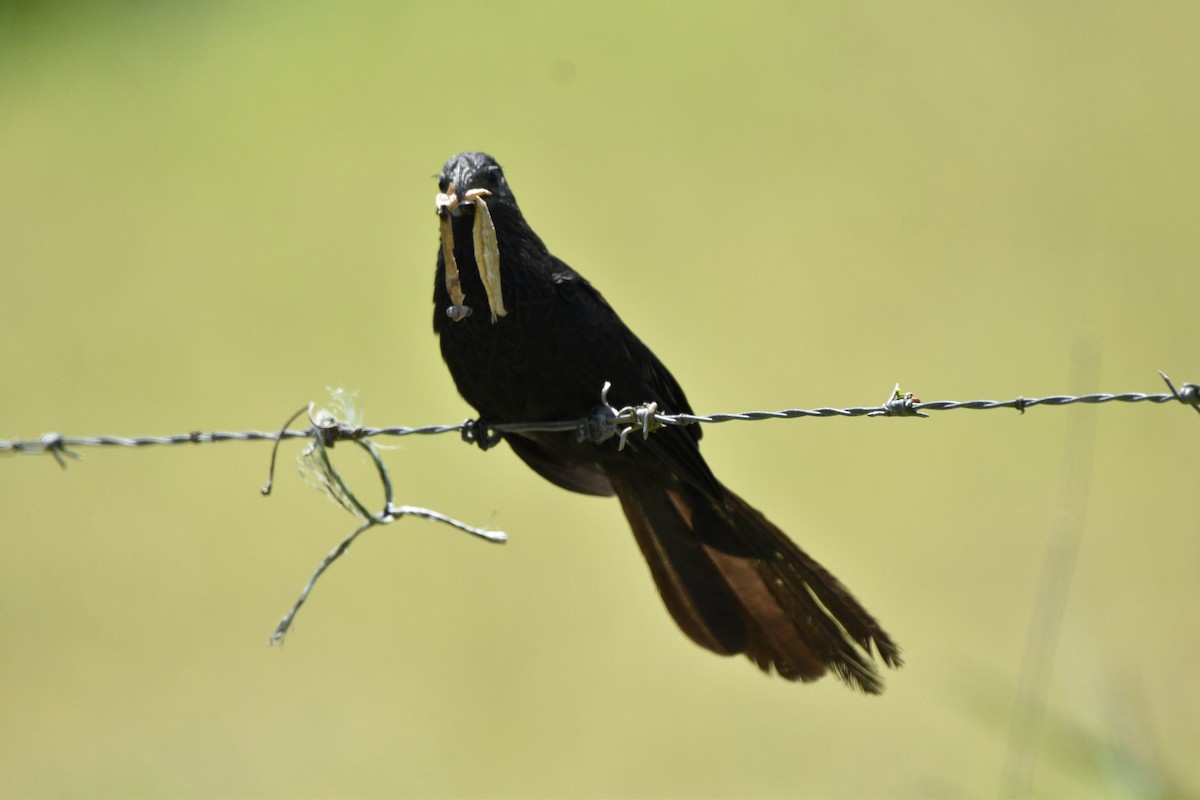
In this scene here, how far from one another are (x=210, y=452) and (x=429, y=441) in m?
1.73

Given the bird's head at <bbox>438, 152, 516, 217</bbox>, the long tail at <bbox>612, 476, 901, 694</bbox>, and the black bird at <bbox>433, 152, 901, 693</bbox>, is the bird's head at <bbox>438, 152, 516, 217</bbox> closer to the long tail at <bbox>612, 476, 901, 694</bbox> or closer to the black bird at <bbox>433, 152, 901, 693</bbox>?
the black bird at <bbox>433, 152, 901, 693</bbox>

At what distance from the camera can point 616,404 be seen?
4137 millimetres

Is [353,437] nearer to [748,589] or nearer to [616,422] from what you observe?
[616,422]

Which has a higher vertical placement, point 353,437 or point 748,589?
point 748,589

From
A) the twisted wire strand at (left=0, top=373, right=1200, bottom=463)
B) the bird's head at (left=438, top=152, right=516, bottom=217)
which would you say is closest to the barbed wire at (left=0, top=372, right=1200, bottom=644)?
the twisted wire strand at (left=0, top=373, right=1200, bottom=463)

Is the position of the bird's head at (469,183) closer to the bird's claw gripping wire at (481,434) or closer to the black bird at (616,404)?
the black bird at (616,404)

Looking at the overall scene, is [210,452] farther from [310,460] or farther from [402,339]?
[310,460]

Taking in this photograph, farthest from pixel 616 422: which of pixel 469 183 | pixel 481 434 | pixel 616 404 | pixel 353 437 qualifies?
pixel 469 183

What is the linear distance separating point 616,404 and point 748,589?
75 cm

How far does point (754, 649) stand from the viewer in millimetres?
4270

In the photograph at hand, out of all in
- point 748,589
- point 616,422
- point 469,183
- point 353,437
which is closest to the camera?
Result: point 353,437

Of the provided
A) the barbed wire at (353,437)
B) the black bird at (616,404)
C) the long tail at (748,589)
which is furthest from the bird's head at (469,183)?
the long tail at (748,589)

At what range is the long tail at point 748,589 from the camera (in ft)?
13.2

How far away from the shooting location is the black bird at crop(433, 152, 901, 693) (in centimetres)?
400
